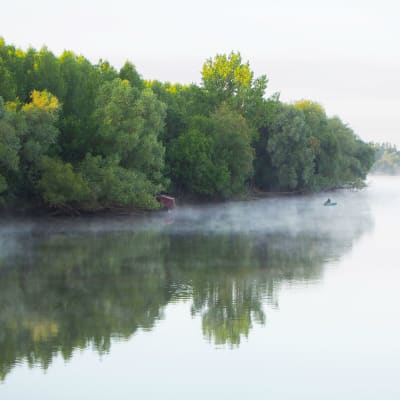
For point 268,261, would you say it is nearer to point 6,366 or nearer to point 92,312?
point 92,312

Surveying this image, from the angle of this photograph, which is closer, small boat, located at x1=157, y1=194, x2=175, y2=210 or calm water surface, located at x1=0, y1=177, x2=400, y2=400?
calm water surface, located at x1=0, y1=177, x2=400, y2=400

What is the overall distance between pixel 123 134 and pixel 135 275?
109 ft

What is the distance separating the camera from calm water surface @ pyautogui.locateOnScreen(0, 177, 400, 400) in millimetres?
16578

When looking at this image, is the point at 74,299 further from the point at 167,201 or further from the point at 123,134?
the point at 167,201

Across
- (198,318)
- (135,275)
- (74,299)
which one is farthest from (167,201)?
(198,318)

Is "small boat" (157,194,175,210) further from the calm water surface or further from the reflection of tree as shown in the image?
the reflection of tree

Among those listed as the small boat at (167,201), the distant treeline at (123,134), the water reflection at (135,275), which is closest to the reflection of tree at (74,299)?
the water reflection at (135,275)

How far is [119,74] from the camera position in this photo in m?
78.9

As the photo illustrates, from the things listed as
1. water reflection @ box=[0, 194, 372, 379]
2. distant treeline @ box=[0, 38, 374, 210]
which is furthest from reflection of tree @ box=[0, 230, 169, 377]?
distant treeline @ box=[0, 38, 374, 210]

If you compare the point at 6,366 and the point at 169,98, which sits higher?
the point at 169,98

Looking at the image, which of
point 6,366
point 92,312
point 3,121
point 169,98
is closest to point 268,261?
point 92,312

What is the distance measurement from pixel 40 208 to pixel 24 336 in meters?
44.4

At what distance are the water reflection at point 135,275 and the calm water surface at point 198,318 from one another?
74mm

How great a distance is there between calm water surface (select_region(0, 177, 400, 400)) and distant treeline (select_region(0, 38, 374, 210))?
13.1 metres
